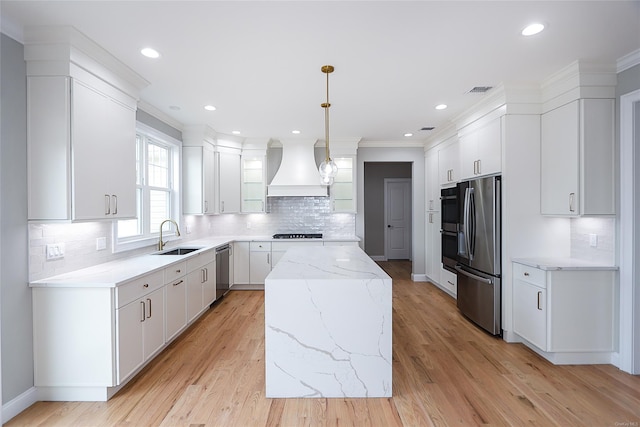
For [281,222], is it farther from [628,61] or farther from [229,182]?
[628,61]

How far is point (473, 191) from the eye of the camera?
361 centimetres

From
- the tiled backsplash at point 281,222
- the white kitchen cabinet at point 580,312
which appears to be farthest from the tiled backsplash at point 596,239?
the tiled backsplash at point 281,222

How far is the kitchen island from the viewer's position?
2211 mm

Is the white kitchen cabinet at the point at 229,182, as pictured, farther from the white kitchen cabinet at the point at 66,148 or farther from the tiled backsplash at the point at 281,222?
the white kitchen cabinet at the point at 66,148

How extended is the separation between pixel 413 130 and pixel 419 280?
8.94ft

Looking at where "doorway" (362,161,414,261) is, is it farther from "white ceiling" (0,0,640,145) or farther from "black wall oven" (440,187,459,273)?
"white ceiling" (0,0,640,145)

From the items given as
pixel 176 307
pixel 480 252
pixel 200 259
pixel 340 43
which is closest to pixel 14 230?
pixel 176 307

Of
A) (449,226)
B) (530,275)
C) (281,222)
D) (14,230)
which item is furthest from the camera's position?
(281,222)

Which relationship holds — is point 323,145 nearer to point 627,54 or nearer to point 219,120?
point 219,120

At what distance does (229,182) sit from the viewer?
527 cm

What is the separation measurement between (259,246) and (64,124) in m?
3.24

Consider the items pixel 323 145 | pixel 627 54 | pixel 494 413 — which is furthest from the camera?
pixel 323 145

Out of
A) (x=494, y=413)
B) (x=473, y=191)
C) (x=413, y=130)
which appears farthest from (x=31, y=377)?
(x=413, y=130)

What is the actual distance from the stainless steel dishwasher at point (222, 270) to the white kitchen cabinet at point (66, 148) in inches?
82.5
